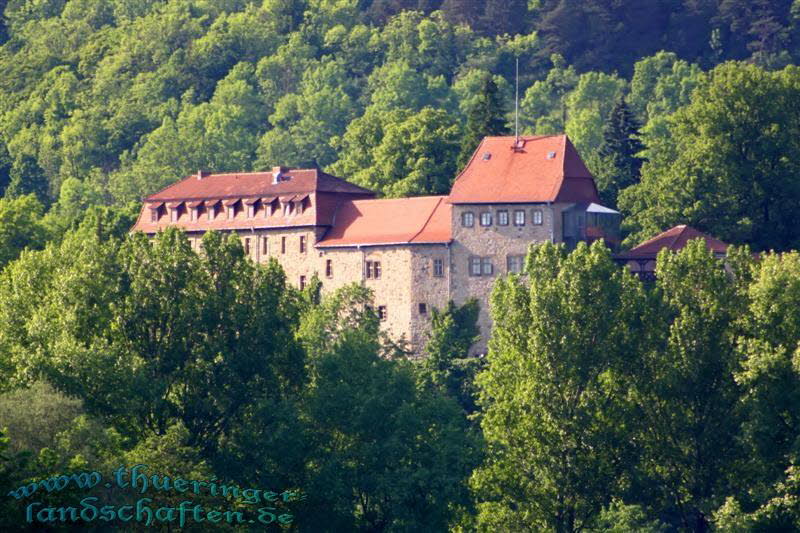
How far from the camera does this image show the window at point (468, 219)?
113750mm

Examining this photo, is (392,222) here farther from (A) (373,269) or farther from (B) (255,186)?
(B) (255,186)

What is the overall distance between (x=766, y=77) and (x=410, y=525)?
40.9m

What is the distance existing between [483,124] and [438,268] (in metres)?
14.5

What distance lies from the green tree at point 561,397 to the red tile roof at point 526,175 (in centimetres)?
2175

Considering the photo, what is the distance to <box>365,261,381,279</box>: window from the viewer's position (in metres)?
117

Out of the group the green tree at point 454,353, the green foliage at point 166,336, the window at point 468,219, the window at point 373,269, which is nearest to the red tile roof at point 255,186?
the window at point 373,269

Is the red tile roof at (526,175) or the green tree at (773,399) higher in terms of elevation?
the red tile roof at (526,175)

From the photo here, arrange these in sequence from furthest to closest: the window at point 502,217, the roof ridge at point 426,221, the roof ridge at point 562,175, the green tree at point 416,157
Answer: the green tree at point 416,157 < the roof ridge at point 426,221 < the window at point 502,217 < the roof ridge at point 562,175

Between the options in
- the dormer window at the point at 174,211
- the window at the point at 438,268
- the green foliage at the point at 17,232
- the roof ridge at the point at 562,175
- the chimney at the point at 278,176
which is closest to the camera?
the roof ridge at the point at 562,175

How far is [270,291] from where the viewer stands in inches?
3551

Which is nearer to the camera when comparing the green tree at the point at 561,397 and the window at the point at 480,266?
the green tree at the point at 561,397

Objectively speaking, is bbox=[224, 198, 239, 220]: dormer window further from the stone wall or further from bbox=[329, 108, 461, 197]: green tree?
the stone wall

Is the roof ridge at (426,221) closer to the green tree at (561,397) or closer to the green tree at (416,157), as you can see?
the green tree at (416,157)

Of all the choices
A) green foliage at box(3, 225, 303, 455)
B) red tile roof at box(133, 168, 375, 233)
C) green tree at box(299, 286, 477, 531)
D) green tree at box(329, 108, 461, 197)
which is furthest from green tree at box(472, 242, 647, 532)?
Answer: green tree at box(329, 108, 461, 197)
